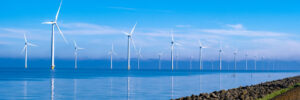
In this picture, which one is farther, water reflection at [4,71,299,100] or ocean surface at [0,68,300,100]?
water reflection at [4,71,299,100]

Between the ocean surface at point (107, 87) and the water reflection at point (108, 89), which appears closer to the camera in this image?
the ocean surface at point (107, 87)

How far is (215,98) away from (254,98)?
2.28m

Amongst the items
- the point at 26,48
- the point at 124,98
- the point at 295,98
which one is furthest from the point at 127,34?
the point at 295,98

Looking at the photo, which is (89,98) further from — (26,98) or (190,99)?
(190,99)

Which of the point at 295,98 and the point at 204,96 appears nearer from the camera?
the point at 295,98

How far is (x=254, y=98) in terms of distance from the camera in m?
23.8

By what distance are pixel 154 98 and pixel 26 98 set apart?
8739mm

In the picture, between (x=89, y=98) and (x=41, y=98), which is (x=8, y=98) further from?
(x=89, y=98)

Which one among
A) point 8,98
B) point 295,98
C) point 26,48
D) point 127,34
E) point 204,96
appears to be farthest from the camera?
point 26,48

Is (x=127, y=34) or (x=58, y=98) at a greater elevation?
(x=127, y=34)

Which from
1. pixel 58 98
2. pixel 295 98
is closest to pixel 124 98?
pixel 58 98

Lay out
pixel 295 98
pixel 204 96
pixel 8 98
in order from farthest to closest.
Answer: pixel 8 98 → pixel 204 96 → pixel 295 98

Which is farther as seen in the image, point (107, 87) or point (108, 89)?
point (107, 87)

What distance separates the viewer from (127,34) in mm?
111250
